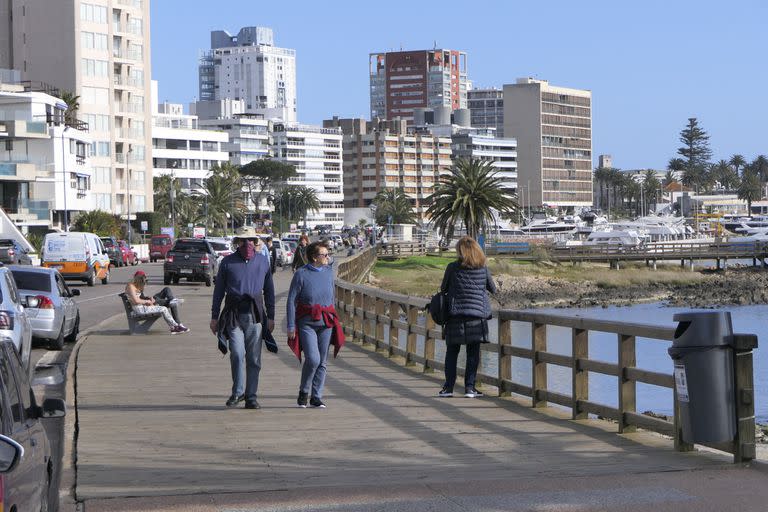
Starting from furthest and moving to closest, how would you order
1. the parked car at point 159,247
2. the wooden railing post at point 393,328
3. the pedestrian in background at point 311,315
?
the parked car at point 159,247 < the wooden railing post at point 393,328 < the pedestrian in background at point 311,315

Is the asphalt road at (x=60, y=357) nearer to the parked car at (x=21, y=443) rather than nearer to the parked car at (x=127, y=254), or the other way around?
the parked car at (x=21, y=443)

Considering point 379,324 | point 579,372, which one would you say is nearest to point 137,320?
point 379,324

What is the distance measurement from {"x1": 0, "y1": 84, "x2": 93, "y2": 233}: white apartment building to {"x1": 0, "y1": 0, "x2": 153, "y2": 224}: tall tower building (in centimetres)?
1367

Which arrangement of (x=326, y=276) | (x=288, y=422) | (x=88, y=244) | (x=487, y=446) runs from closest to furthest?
(x=487, y=446)
(x=288, y=422)
(x=326, y=276)
(x=88, y=244)

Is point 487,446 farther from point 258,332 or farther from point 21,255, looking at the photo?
point 21,255

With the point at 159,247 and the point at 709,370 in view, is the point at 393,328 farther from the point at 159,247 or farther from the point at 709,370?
the point at 159,247

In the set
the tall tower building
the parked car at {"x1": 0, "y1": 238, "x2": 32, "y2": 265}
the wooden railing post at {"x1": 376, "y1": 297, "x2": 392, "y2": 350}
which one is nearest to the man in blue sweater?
the wooden railing post at {"x1": 376, "y1": 297, "x2": 392, "y2": 350}

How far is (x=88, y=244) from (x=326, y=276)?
1274 inches

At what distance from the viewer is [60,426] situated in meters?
12.7

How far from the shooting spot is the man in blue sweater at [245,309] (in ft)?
43.4

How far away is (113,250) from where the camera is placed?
226 ft

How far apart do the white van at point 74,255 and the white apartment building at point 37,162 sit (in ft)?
136

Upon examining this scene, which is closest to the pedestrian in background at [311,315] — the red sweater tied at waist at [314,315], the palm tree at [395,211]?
the red sweater tied at waist at [314,315]

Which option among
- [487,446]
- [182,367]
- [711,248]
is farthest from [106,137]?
[487,446]
